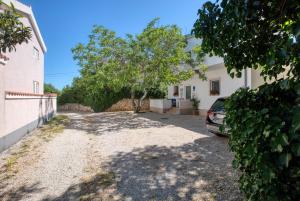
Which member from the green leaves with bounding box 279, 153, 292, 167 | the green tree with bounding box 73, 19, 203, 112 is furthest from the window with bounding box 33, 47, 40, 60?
the green leaves with bounding box 279, 153, 292, 167

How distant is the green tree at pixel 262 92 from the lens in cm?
168

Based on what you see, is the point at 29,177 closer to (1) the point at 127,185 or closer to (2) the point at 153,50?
(1) the point at 127,185

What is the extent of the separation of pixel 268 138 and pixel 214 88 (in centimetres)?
1495

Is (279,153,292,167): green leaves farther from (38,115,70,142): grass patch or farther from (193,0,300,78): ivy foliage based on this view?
(38,115,70,142): grass patch

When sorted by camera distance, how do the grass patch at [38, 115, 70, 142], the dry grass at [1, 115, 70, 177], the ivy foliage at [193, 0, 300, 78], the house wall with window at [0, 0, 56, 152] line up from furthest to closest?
the grass patch at [38, 115, 70, 142], the house wall with window at [0, 0, 56, 152], the dry grass at [1, 115, 70, 177], the ivy foliage at [193, 0, 300, 78]

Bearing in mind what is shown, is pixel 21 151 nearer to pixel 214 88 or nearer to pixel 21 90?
pixel 21 90

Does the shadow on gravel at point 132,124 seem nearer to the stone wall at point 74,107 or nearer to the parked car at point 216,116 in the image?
the parked car at point 216,116

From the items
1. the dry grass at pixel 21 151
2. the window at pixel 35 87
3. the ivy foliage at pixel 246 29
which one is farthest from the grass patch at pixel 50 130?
the ivy foliage at pixel 246 29

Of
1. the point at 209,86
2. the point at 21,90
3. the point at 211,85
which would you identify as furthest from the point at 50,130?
the point at 211,85

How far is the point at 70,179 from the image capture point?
440 cm

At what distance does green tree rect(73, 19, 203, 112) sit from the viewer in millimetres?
15086

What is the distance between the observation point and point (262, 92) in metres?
2.32

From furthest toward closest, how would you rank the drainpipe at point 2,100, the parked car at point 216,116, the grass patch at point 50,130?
the grass patch at point 50,130 < the parked car at point 216,116 < the drainpipe at point 2,100

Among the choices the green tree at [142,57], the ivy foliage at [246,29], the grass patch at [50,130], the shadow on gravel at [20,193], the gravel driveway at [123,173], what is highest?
the green tree at [142,57]
